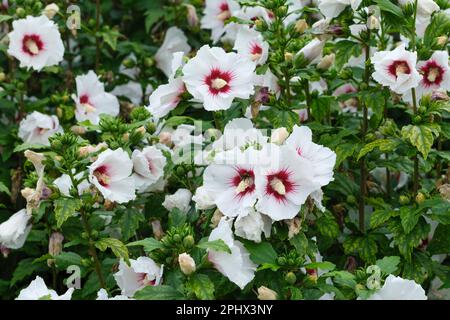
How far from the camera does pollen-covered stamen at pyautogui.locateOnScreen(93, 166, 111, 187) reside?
306 cm

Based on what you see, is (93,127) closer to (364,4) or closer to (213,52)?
(213,52)

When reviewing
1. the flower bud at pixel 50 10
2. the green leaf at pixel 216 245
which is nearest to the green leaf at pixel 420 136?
the green leaf at pixel 216 245

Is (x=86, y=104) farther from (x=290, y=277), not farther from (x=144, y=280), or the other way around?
(x=290, y=277)

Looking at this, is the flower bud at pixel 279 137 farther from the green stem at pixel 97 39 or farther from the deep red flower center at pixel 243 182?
the green stem at pixel 97 39

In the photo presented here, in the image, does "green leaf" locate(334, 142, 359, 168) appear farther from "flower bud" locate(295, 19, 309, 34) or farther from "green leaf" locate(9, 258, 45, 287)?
"green leaf" locate(9, 258, 45, 287)

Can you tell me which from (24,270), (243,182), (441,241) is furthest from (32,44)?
(441,241)

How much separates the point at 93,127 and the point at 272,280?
0.88m

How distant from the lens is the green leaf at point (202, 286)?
8.52 feet

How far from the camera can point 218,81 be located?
316cm

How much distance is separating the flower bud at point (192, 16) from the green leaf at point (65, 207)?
1828mm

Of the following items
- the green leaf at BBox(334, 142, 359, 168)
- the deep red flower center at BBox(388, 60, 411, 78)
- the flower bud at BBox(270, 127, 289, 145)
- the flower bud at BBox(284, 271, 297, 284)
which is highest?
the deep red flower center at BBox(388, 60, 411, 78)

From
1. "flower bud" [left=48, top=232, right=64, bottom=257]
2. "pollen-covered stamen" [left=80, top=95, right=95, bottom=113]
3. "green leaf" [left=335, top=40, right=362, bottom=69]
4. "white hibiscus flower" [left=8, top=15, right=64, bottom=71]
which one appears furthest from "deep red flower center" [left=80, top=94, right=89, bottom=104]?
"green leaf" [left=335, top=40, right=362, bottom=69]

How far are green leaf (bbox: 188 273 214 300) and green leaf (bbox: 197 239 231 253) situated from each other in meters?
0.09

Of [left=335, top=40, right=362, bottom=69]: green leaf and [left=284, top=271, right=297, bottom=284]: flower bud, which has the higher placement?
[left=335, top=40, right=362, bottom=69]: green leaf
